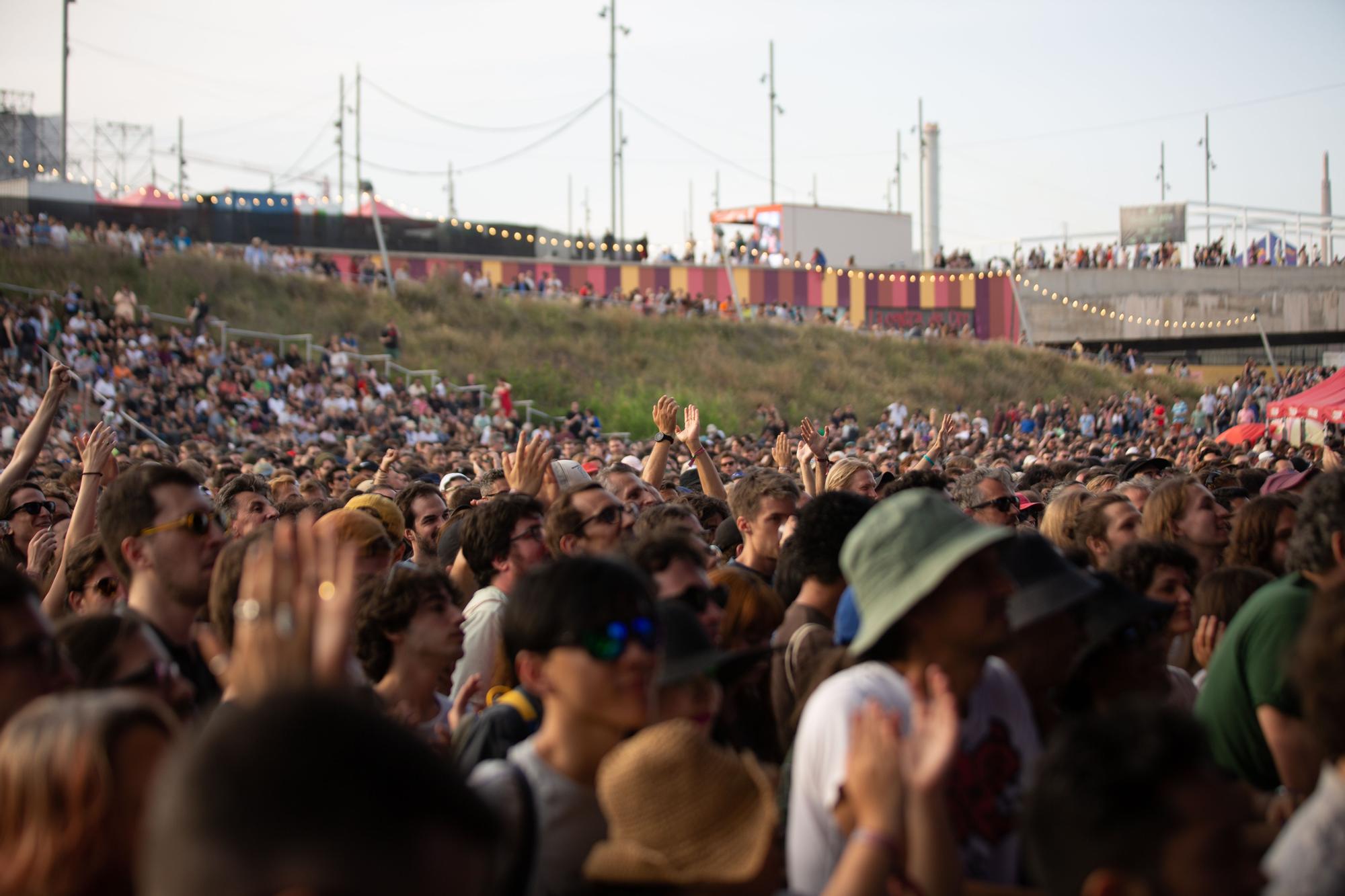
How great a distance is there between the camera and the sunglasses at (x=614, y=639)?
2.89 metres

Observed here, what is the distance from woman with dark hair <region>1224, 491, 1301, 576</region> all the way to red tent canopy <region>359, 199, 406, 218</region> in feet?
139

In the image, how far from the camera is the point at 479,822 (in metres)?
1.68

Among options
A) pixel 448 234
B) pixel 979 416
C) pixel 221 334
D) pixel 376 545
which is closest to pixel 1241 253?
pixel 979 416

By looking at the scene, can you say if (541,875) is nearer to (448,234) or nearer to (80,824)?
(80,824)

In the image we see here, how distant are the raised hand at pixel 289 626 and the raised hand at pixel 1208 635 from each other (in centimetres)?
336

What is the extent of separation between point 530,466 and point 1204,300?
48.9 meters

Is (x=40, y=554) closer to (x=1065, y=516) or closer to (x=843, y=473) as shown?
(x=843, y=473)

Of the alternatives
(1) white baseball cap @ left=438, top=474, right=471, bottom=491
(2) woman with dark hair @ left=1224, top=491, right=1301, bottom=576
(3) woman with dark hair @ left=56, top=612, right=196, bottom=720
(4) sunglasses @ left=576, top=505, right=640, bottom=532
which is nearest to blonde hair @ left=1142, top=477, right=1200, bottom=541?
(2) woman with dark hair @ left=1224, top=491, right=1301, bottom=576

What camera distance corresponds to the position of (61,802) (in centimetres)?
213

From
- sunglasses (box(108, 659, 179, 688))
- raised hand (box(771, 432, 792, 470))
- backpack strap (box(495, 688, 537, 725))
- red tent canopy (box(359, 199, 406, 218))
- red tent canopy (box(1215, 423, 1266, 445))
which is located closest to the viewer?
sunglasses (box(108, 659, 179, 688))

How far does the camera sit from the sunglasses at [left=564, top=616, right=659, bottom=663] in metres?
2.89

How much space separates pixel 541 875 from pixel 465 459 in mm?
16318

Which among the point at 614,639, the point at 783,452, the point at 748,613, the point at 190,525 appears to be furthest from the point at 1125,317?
the point at 614,639

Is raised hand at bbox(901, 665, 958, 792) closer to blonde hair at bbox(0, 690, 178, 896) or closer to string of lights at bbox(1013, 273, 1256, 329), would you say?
blonde hair at bbox(0, 690, 178, 896)
